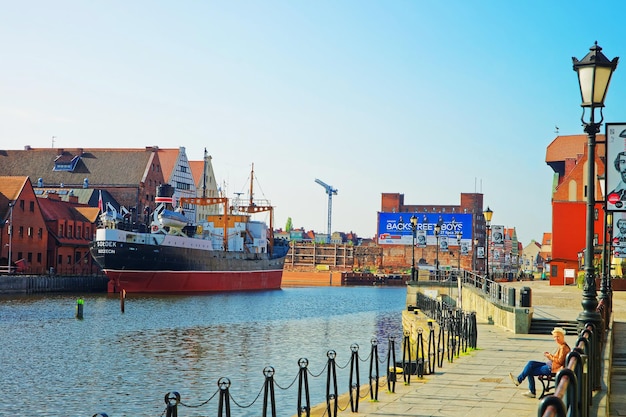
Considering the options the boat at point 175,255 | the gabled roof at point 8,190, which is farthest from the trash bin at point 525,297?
the gabled roof at point 8,190

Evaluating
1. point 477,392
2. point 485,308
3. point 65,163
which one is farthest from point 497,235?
point 477,392

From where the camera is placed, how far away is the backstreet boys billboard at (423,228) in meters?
138

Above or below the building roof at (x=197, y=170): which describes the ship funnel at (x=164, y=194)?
below

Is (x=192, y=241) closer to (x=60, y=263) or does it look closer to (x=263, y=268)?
(x=60, y=263)

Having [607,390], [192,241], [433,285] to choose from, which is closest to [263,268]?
[192,241]

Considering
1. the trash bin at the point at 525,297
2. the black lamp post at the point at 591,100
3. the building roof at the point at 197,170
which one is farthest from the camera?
the building roof at the point at 197,170

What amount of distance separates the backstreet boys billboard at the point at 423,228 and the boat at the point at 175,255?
4388cm

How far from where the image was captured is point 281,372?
26.0 metres

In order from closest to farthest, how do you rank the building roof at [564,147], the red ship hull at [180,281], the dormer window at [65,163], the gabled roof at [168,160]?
the red ship hull at [180,281], the building roof at [564,147], the dormer window at [65,163], the gabled roof at [168,160]

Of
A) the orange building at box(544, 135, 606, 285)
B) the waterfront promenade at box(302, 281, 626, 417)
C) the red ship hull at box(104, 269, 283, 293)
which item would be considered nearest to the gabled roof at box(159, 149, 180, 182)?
the red ship hull at box(104, 269, 283, 293)

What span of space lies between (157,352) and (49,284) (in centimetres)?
3973

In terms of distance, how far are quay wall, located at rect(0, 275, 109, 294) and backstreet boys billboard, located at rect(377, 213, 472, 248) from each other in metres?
73.6

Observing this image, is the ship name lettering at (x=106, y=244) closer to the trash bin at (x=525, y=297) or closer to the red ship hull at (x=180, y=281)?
the red ship hull at (x=180, y=281)

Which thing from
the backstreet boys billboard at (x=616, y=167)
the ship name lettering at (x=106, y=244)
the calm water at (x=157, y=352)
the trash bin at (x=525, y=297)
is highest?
the backstreet boys billboard at (x=616, y=167)
